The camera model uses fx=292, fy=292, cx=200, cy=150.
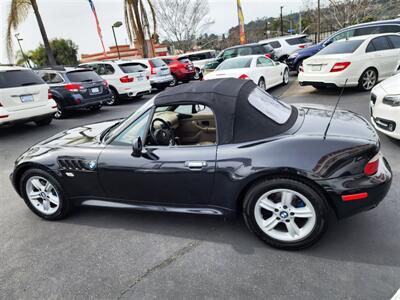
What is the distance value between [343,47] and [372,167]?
683 centimetres

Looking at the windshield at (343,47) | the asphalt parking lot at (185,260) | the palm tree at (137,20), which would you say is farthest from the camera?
the palm tree at (137,20)

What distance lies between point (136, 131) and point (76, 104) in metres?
6.89

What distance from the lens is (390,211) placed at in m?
2.88

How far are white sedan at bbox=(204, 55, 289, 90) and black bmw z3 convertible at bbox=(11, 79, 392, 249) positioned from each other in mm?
5613

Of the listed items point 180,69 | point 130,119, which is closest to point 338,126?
point 130,119

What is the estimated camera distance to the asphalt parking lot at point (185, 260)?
7.18 ft

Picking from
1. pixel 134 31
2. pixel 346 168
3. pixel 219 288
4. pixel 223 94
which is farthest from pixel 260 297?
pixel 134 31

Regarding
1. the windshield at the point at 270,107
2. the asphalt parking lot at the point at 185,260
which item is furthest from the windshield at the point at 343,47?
the windshield at the point at 270,107

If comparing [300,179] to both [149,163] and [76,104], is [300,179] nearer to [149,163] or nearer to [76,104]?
[149,163]

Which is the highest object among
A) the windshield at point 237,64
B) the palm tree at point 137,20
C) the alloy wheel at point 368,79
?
the palm tree at point 137,20

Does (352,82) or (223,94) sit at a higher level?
(223,94)

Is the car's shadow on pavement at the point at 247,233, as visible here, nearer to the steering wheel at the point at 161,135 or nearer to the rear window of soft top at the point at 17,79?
the steering wheel at the point at 161,135

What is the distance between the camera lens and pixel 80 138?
3.50 metres

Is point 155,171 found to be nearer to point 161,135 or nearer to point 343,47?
point 161,135
